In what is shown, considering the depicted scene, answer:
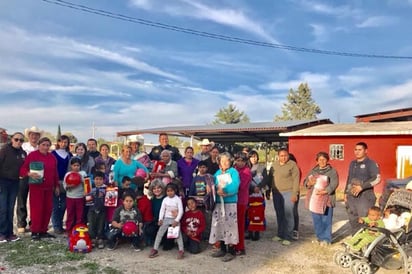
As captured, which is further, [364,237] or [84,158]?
[84,158]

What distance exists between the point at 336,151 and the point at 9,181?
13.4m

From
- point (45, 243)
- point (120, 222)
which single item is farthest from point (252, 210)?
point (45, 243)

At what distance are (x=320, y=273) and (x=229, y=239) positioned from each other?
4.26 feet

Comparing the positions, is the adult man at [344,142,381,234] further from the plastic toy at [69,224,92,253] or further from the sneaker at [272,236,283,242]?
the plastic toy at [69,224,92,253]

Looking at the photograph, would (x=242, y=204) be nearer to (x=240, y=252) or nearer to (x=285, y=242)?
(x=240, y=252)

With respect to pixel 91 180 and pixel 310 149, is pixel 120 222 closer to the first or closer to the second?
pixel 91 180

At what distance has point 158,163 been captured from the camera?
6.09 meters

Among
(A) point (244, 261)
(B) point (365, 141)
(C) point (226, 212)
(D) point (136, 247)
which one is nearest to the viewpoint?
(A) point (244, 261)

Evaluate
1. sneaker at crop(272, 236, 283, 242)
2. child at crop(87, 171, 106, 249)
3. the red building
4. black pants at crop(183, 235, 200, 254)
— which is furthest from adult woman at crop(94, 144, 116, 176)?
the red building

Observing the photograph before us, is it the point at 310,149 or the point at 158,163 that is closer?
the point at 158,163

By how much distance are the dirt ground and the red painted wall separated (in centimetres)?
928

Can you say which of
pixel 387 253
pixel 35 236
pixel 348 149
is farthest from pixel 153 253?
pixel 348 149

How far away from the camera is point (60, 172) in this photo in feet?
20.9

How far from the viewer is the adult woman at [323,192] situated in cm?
589
